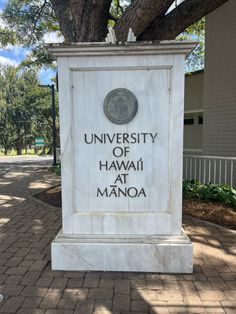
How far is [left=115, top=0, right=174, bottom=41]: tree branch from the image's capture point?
195 inches

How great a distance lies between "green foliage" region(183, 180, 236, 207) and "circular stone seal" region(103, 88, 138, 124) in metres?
3.86

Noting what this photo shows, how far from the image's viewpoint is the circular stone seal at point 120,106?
3.34m

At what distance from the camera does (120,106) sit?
132 inches

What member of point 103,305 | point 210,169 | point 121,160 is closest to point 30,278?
point 103,305

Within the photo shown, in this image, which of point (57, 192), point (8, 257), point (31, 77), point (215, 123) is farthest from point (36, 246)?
point (31, 77)

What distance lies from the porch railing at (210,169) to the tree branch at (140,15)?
12.0ft

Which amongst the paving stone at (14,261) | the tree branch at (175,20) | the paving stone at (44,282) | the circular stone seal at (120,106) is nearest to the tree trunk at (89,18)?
the tree branch at (175,20)

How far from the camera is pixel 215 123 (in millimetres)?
9047

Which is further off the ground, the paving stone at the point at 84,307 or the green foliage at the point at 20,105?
the green foliage at the point at 20,105

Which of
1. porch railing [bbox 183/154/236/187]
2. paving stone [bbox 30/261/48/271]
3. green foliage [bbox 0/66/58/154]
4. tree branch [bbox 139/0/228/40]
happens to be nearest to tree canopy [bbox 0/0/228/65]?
tree branch [bbox 139/0/228/40]

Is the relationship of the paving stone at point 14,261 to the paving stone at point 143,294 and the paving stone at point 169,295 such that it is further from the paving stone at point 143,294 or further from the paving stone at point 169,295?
the paving stone at point 169,295

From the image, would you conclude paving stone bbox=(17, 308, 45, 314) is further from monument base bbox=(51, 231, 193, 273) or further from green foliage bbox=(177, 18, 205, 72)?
green foliage bbox=(177, 18, 205, 72)

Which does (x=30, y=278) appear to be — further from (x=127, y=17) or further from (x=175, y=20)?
(x=175, y=20)

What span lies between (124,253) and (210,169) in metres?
5.02
